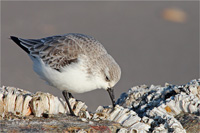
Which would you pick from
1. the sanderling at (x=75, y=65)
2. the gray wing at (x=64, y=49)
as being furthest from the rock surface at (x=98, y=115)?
the gray wing at (x=64, y=49)

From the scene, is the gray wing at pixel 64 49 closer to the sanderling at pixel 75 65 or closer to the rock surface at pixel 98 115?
the sanderling at pixel 75 65

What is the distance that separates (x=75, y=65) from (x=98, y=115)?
5.06ft

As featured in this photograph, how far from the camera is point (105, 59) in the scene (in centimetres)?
645

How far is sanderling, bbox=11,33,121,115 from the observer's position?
6160 millimetres

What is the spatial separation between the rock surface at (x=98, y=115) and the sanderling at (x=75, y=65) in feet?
2.38

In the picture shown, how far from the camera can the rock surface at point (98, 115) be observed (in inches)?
168

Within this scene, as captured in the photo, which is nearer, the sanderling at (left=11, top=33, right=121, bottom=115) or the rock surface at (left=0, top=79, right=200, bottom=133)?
the rock surface at (left=0, top=79, right=200, bottom=133)

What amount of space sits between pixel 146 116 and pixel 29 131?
192cm

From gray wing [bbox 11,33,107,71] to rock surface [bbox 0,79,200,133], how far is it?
1128 millimetres

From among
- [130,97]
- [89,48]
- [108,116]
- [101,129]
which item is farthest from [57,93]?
[101,129]

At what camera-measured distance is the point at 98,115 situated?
4902 millimetres

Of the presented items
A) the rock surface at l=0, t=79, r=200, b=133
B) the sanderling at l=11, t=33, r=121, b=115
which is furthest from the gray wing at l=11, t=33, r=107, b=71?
the rock surface at l=0, t=79, r=200, b=133

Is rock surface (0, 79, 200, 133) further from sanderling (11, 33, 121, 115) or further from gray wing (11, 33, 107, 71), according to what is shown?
gray wing (11, 33, 107, 71)

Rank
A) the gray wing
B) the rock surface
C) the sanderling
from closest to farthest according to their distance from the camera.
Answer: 1. the rock surface
2. the sanderling
3. the gray wing
